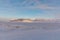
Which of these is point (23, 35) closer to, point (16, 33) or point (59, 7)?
point (16, 33)

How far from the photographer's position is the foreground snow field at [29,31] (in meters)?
1.64

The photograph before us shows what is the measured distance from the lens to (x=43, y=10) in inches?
65.2

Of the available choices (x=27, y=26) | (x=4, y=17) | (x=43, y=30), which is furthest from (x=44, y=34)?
(x=4, y=17)

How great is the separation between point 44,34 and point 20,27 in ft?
0.77

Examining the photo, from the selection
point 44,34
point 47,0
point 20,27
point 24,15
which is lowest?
point 44,34

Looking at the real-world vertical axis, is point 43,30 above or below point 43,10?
below

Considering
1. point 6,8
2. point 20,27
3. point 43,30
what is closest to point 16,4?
point 6,8

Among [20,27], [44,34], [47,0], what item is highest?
[47,0]

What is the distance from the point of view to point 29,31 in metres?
1.66

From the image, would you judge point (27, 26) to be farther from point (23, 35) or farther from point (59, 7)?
point (59, 7)

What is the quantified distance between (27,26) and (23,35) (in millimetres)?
93

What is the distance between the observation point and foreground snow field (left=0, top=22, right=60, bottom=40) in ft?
5.37

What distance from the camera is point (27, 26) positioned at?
5.45ft

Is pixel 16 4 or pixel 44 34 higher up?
pixel 16 4
